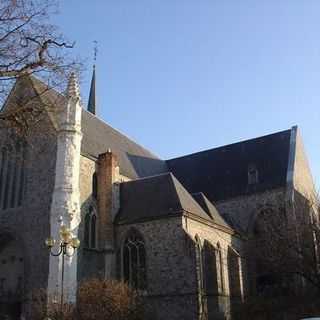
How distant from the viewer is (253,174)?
32719 mm

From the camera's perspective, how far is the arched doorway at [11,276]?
77.2 ft

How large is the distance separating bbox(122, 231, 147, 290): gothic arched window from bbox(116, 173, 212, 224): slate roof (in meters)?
0.98

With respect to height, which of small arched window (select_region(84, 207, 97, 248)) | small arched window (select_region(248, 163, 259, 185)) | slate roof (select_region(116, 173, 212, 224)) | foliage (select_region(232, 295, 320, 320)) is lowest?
foliage (select_region(232, 295, 320, 320))

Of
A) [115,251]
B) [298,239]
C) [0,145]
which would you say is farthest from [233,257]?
[0,145]

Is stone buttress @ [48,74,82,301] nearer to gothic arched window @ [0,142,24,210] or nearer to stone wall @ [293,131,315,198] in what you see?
gothic arched window @ [0,142,24,210]

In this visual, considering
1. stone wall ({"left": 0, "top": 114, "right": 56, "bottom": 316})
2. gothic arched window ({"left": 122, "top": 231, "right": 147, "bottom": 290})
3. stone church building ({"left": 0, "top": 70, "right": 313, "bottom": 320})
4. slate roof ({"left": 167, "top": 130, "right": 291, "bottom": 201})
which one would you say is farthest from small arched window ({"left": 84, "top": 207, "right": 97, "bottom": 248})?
slate roof ({"left": 167, "top": 130, "right": 291, "bottom": 201})

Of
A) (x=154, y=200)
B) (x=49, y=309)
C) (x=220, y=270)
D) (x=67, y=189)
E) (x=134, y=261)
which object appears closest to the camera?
(x=49, y=309)

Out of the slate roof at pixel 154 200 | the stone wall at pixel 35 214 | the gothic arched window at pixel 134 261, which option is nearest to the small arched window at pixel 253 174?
the slate roof at pixel 154 200

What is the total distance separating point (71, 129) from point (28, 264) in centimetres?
677

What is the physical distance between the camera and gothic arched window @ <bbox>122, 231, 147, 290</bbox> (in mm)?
23469

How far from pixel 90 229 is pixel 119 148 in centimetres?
810

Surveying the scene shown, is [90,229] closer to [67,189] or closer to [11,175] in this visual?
[67,189]

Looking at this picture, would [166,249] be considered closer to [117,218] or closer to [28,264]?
[117,218]

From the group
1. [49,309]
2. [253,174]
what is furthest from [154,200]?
[253,174]
